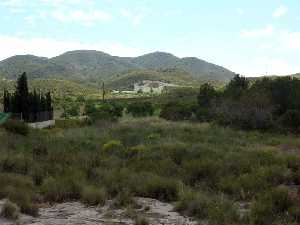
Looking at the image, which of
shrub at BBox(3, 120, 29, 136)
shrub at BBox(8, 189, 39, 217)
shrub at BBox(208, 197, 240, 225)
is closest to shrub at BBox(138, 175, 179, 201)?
shrub at BBox(208, 197, 240, 225)

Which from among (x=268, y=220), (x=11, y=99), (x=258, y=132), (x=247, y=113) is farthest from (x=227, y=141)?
(x=11, y=99)

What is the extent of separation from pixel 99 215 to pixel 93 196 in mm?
1605

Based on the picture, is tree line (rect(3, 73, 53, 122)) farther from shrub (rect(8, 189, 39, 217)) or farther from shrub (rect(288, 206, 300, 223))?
shrub (rect(288, 206, 300, 223))

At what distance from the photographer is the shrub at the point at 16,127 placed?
137ft

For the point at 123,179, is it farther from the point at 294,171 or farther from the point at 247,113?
the point at 247,113

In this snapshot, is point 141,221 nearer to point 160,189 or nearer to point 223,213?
point 223,213

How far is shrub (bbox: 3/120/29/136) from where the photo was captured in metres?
41.6

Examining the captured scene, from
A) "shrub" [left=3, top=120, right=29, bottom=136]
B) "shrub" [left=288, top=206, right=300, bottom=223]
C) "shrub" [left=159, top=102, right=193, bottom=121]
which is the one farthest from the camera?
"shrub" [left=159, top=102, right=193, bottom=121]

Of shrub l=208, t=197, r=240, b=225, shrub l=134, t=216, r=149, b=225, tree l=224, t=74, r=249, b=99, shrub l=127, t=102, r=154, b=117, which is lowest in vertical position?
shrub l=127, t=102, r=154, b=117

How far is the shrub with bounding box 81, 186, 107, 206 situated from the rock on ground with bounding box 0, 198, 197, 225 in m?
0.22

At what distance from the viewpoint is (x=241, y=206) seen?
14.1m

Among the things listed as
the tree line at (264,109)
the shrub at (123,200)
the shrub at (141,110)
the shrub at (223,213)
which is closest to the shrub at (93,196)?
the shrub at (123,200)

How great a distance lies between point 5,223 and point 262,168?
10582 mm

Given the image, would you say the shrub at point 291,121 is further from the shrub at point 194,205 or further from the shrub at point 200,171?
the shrub at point 194,205
